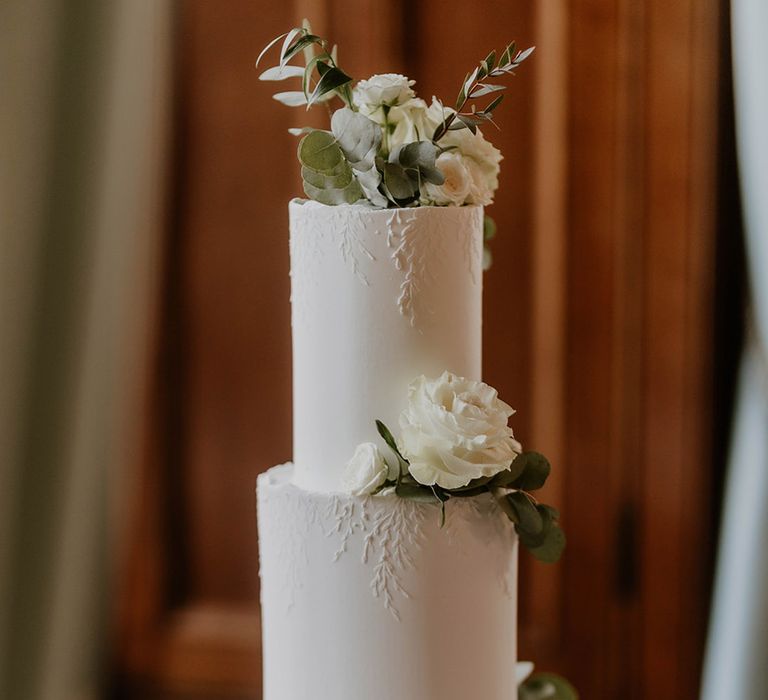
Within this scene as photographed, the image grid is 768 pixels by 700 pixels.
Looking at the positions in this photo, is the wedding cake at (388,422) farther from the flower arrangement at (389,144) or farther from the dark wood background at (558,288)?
the dark wood background at (558,288)

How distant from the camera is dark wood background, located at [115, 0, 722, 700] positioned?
191 centimetres

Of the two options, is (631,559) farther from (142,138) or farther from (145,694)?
(142,138)

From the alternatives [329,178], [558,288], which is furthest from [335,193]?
[558,288]

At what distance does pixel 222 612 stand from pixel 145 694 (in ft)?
0.87

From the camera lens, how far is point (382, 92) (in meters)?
1.18

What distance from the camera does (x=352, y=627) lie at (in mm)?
1176

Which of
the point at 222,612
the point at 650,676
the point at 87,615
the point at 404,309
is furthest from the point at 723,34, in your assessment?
the point at 87,615

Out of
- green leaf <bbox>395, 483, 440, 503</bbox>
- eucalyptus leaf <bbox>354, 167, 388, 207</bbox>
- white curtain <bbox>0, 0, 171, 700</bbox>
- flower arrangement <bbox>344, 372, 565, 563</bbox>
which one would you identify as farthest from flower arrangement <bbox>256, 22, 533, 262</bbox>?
white curtain <bbox>0, 0, 171, 700</bbox>

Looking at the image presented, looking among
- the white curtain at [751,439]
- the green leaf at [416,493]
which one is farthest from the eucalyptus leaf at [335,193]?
the white curtain at [751,439]

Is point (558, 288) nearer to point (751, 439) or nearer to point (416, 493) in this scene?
point (751, 439)

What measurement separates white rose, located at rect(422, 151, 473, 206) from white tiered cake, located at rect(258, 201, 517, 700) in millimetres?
17

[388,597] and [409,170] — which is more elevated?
[409,170]

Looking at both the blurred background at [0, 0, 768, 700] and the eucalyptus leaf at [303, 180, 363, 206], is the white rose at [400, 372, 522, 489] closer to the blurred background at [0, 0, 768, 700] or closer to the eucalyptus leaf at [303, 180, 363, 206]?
the eucalyptus leaf at [303, 180, 363, 206]

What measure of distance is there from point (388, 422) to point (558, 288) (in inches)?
34.2
